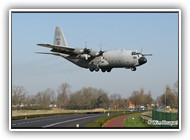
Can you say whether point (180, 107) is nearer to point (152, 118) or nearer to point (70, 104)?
point (152, 118)

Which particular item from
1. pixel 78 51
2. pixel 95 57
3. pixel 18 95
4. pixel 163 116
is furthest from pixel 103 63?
pixel 18 95

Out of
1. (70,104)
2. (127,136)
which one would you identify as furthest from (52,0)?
(127,136)

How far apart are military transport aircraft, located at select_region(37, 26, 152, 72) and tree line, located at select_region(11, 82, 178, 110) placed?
0.54m

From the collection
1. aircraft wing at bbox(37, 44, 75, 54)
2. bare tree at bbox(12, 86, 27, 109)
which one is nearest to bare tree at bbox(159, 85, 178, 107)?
aircraft wing at bbox(37, 44, 75, 54)

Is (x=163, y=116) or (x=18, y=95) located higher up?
(x=18, y=95)

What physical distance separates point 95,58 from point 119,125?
1541 millimetres

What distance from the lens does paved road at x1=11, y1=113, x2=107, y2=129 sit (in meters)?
13.4

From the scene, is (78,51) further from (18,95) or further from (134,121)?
(134,121)

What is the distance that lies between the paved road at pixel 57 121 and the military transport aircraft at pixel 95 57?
38.7 inches

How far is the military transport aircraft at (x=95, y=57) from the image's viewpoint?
13.7m

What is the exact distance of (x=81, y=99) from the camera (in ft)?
45.6

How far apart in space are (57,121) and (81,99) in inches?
26.4

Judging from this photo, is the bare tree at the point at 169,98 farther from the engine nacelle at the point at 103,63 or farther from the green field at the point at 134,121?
the engine nacelle at the point at 103,63

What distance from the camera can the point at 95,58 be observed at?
46.2 ft
